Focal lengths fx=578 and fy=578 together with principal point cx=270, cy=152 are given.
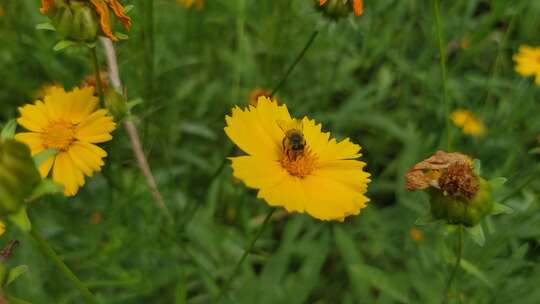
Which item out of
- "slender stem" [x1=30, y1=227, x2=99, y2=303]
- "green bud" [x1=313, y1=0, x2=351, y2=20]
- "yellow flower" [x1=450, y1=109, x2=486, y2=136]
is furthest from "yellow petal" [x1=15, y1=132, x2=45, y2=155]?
"yellow flower" [x1=450, y1=109, x2=486, y2=136]

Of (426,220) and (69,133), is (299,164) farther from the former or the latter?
(69,133)

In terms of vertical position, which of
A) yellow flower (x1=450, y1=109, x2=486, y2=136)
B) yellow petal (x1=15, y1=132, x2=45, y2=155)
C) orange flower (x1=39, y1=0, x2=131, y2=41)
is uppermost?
yellow flower (x1=450, y1=109, x2=486, y2=136)

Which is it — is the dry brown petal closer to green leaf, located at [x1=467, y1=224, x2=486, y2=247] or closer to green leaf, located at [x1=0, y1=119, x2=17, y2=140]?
green leaf, located at [x1=467, y1=224, x2=486, y2=247]

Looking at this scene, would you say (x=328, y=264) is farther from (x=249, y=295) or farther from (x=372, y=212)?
(x=249, y=295)

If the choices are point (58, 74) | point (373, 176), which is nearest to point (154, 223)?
point (58, 74)

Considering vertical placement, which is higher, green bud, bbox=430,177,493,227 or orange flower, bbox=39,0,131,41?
orange flower, bbox=39,0,131,41

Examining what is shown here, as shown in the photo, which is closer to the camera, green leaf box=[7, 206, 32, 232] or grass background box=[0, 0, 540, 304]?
green leaf box=[7, 206, 32, 232]
